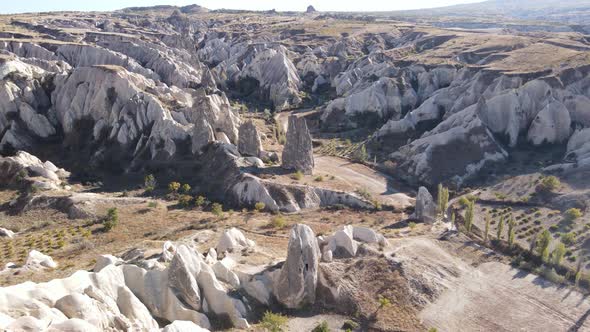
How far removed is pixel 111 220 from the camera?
5091 cm

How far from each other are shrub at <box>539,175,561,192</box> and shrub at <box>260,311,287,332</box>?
153 feet

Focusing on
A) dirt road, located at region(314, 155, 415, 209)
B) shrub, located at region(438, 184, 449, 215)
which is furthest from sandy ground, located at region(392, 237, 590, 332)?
dirt road, located at region(314, 155, 415, 209)

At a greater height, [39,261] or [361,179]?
[39,261]

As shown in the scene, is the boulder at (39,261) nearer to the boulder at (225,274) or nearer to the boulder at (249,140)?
the boulder at (225,274)

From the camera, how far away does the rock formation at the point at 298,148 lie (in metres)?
67.2

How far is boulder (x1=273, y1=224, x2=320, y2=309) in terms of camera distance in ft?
115

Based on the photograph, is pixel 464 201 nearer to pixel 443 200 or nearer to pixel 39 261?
pixel 443 200

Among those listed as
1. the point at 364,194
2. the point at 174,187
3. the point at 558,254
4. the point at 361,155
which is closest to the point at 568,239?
the point at 558,254

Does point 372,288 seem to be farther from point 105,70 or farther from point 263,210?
point 105,70

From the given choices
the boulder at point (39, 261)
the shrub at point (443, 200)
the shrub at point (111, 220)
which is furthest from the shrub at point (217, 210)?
the shrub at point (443, 200)

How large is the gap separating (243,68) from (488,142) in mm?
95061

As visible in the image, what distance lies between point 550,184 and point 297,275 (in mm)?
44089

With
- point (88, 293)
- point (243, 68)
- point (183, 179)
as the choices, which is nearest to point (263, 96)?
point (243, 68)

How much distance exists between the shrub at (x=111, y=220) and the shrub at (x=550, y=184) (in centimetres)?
5490
